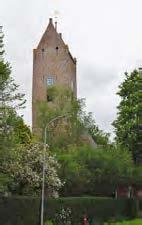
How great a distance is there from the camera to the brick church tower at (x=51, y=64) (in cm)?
11969

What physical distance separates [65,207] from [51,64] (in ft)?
216

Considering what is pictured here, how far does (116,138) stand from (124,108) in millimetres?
3673

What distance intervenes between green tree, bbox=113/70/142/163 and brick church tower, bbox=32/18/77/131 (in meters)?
37.0

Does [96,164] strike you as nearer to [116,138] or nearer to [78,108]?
[116,138]

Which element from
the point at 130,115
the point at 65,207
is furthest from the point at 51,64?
the point at 65,207

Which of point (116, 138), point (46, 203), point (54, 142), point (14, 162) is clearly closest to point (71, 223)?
point (46, 203)

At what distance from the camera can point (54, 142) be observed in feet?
287

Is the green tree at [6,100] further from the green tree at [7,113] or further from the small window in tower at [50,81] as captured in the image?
the small window in tower at [50,81]

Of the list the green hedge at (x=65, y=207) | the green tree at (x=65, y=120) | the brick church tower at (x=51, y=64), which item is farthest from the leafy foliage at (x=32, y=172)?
the brick church tower at (x=51, y=64)

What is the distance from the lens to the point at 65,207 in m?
57.4

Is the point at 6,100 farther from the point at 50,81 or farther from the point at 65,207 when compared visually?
the point at 50,81

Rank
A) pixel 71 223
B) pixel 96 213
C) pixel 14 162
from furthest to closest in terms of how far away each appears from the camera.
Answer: pixel 96 213 → pixel 71 223 → pixel 14 162

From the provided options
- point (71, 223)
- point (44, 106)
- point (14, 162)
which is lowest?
point (71, 223)

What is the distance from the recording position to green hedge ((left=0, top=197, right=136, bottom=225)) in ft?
155
